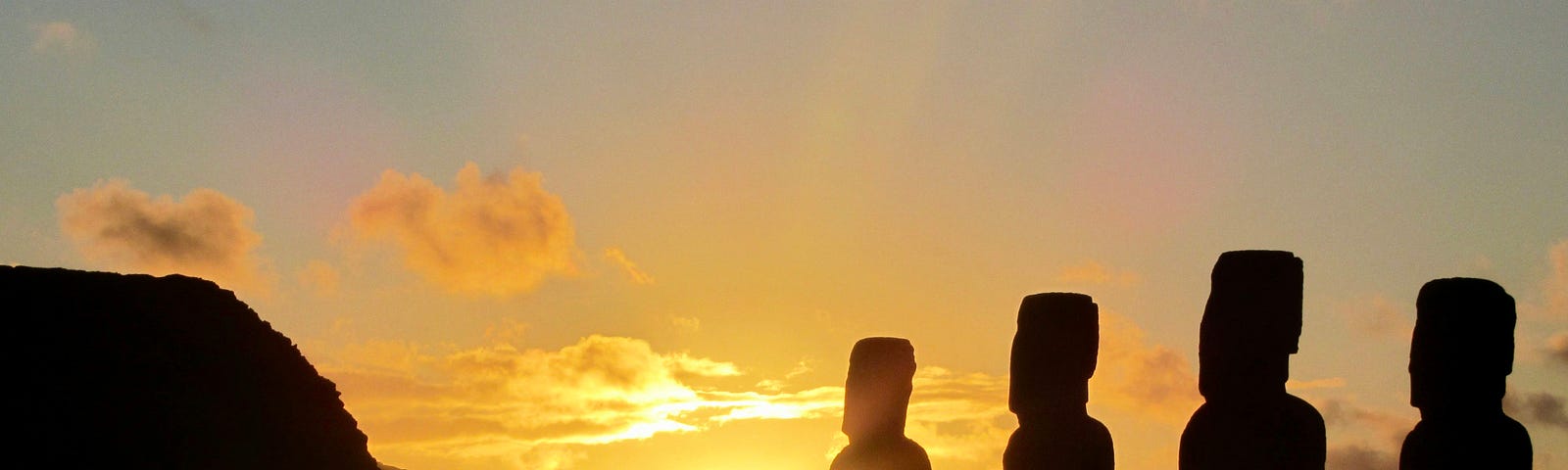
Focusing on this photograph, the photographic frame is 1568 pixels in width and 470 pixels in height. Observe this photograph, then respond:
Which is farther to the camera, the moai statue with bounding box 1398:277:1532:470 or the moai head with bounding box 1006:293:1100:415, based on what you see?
the moai head with bounding box 1006:293:1100:415

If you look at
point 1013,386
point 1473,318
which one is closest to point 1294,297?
point 1473,318

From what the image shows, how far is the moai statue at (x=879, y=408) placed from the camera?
31.9 meters

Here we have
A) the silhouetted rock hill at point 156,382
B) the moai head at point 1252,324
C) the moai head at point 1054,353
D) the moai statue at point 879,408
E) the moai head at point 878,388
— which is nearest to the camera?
the silhouetted rock hill at point 156,382

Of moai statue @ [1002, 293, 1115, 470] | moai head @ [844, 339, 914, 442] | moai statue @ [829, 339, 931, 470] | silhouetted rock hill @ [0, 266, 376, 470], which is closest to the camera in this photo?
silhouetted rock hill @ [0, 266, 376, 470]

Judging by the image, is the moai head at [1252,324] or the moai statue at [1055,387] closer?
the moai head at [1252,324]

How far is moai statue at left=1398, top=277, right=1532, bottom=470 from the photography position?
2708cm

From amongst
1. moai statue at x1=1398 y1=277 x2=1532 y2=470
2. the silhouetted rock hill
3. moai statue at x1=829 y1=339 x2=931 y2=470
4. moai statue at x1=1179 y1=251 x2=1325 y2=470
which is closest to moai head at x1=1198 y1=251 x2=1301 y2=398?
moai statue at x1=1179 y1=251 x2=1325 y2=470

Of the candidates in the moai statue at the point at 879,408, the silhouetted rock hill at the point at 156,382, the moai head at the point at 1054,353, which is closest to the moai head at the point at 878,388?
the moai statue at the point at 879,408

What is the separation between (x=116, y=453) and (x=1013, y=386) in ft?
49.5

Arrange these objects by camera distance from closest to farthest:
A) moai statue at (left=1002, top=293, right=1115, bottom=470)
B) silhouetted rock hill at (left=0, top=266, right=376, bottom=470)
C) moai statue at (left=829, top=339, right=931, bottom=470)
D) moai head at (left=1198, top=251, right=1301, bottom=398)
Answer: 1. silhouetted rock hill at (left=0, top=266, right=376, bottom=470)
2. moai head at (left=1198, top=251, right=1301, bottom=398)
3. moai statue at (left=1002, top=293, right=1115, bottom=470)
4. moai statue at (left=829, top=339, right=931, bottom=470)

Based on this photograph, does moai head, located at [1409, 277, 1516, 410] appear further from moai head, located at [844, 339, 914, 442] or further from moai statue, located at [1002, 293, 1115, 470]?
moai head, located at [844, 339, 914, 442]

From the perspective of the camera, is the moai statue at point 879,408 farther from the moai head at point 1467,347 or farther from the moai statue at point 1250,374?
the moai head at point 1467,347

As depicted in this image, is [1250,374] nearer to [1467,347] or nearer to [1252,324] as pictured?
[1252,324]

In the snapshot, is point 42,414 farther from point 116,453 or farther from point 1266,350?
point 1266,350
